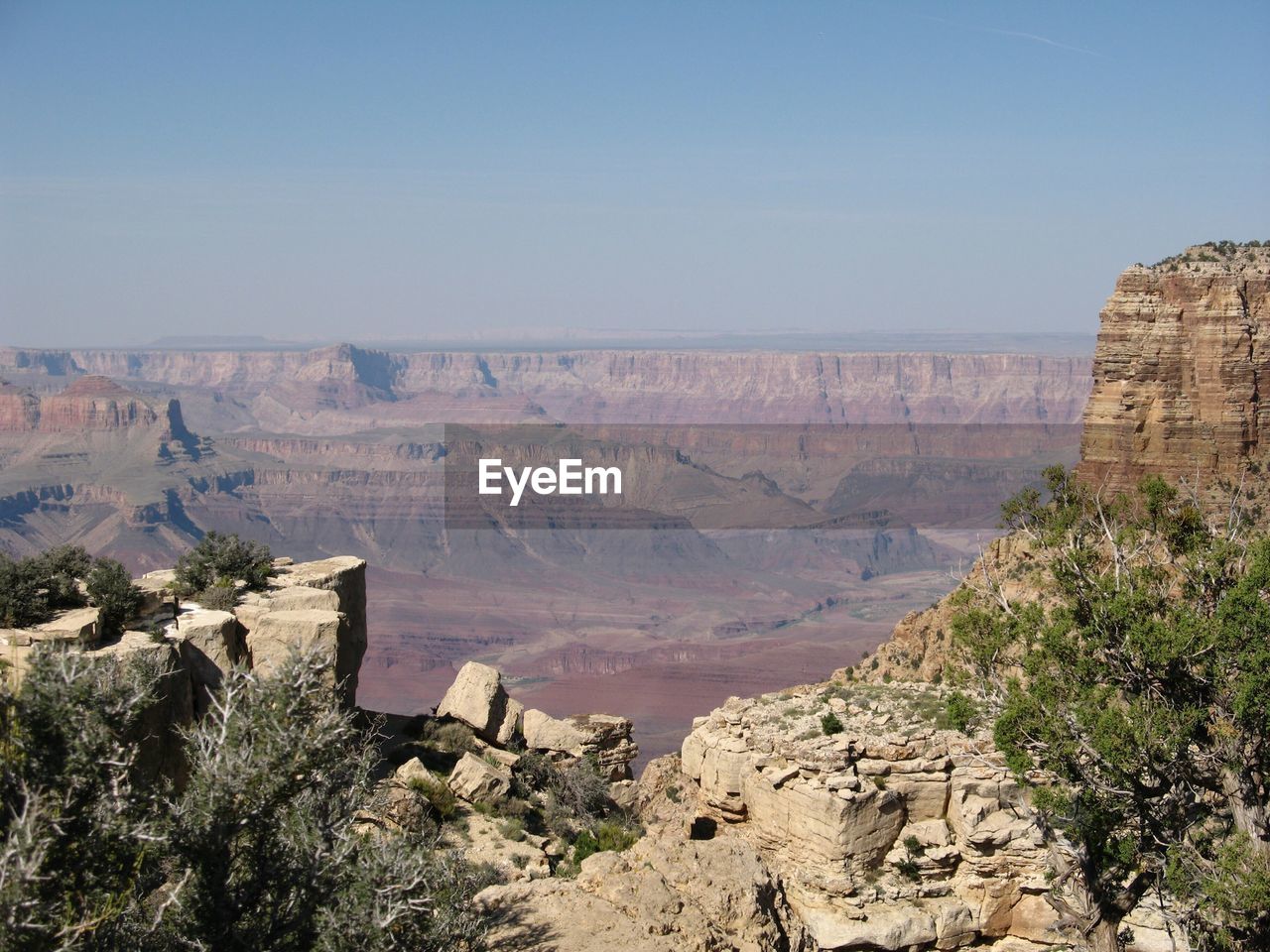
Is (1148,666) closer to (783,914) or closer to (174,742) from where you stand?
(783,914)

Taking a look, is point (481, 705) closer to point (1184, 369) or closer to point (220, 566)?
point (220, 566)

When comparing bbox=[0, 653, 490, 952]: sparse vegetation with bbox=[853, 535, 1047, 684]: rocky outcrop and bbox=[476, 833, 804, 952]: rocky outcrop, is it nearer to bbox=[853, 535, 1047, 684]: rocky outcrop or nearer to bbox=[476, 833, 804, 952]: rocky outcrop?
bbox=[476, 833, 804, 952]: rocky outcrop

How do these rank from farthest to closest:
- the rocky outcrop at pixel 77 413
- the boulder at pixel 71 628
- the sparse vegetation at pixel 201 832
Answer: the rocky outcrop at pixel 77 413 < the boulder at pixel 71 628 < the sparse vegetation at pixel 201 832

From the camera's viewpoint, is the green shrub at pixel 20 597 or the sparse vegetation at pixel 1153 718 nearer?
the sparse vegetation at pixel 1153 718

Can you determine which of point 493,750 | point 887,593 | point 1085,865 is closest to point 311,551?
point 887,593

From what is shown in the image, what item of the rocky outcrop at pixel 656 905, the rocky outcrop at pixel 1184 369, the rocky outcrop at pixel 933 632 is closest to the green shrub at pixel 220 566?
the rocky outcrop at pixel 656 905

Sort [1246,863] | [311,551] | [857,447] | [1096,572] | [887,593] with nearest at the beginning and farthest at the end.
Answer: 1. [1246,863]
2. [1096,572]
3. [887,593]
4. [311,551]
5. [857,447]

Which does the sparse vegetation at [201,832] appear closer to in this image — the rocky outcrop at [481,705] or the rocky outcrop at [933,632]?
the rocky outcrop at [481,705]
